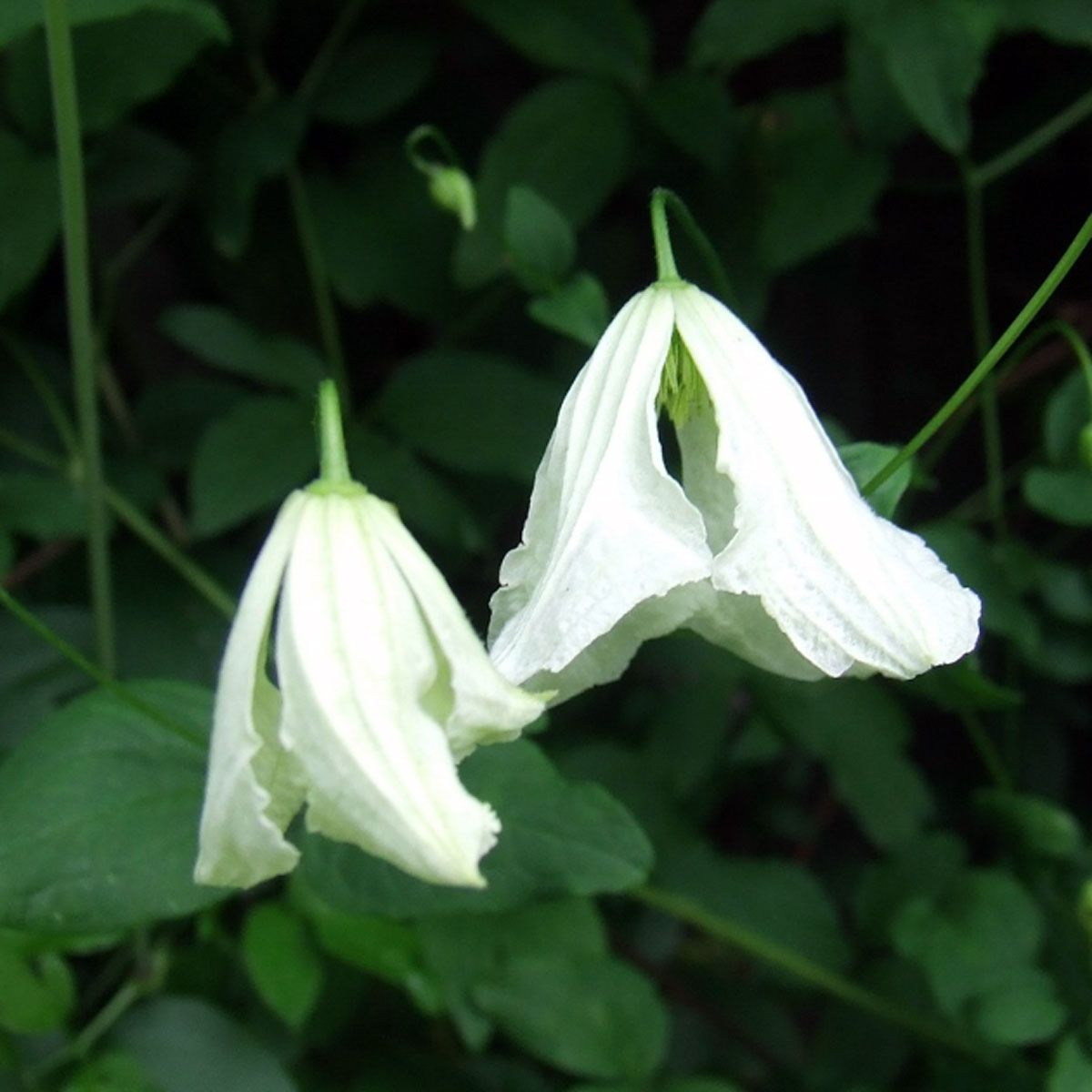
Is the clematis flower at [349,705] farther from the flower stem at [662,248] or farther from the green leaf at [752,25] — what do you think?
the green leaf at [752,25]

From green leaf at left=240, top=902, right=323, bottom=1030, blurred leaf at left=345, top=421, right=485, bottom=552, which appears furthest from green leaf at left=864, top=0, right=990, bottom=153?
green leaf at left=240, top=902, right=323, bottom=1030

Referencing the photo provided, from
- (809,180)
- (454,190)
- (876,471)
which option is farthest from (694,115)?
(876,471)

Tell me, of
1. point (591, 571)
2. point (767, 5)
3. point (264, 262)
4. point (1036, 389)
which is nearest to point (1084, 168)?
point (1036, 389)

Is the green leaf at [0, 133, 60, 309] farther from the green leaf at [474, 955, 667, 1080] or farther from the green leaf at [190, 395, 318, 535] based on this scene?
the green leaf at [474, 955, 667, 1080]

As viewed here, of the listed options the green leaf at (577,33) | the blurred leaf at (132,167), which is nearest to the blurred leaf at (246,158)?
the blurred leaf at (132,167)

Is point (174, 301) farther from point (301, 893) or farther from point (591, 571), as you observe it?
point (591, 571)

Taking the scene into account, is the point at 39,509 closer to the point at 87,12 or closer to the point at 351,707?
the point at 87,12
